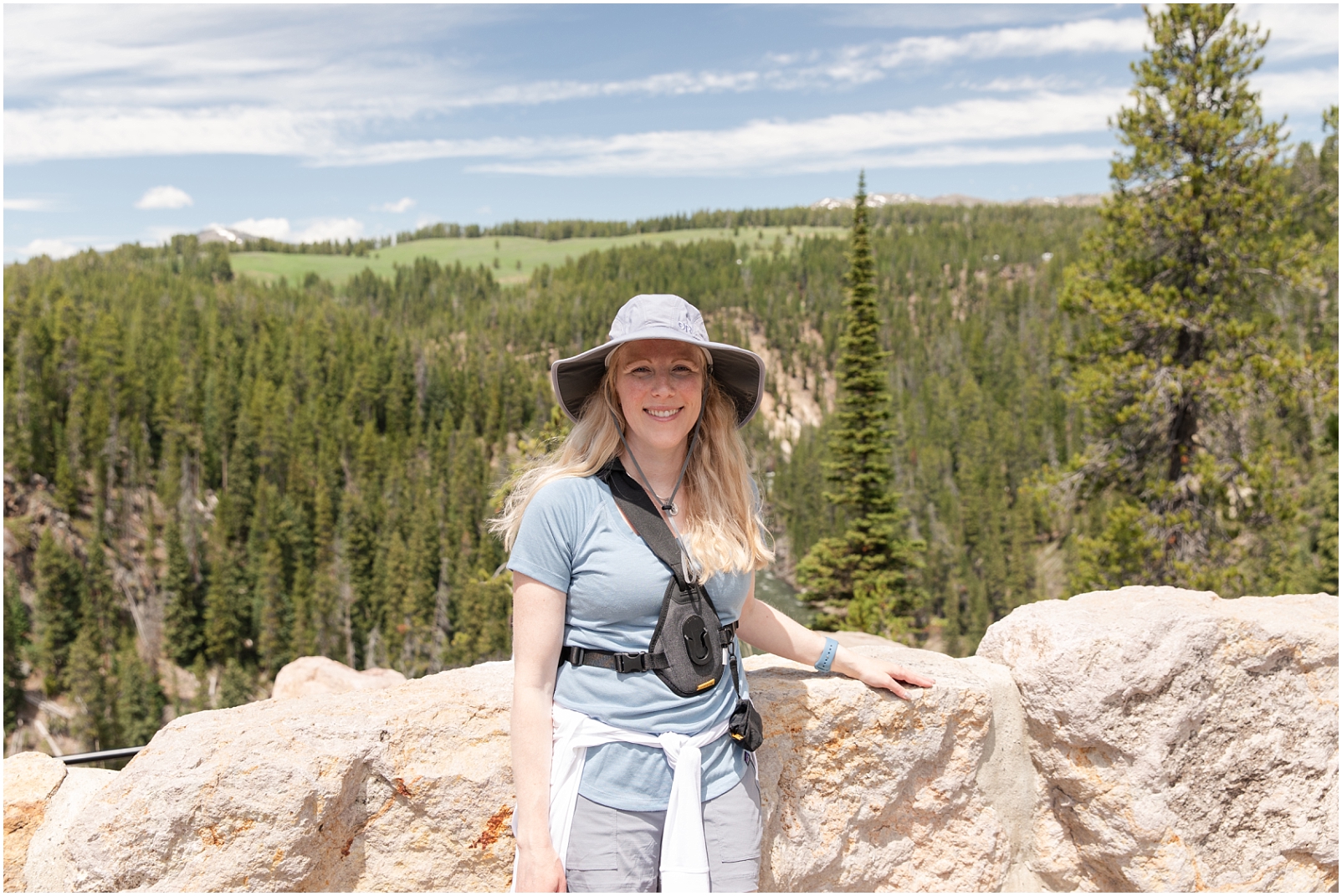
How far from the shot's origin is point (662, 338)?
10.8 feet

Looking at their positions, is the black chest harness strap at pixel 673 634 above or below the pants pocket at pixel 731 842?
above

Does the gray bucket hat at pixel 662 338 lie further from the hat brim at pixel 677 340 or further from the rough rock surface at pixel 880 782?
the rough rock surface at pixel 880 782

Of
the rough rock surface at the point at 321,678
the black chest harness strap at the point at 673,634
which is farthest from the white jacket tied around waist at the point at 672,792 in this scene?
the rough rock surface at the point at 321,678

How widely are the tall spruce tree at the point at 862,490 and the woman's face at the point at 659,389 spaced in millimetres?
23625

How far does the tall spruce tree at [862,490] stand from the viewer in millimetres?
26688

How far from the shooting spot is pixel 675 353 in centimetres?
338

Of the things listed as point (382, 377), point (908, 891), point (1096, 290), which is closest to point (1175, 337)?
point (1096, 290)

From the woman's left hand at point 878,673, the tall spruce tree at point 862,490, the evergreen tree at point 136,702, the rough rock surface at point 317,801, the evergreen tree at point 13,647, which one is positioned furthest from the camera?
the evergreen tree at point 136,702

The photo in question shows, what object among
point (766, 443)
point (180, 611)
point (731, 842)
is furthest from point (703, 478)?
point (766, 443)

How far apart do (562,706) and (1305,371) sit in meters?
15.9

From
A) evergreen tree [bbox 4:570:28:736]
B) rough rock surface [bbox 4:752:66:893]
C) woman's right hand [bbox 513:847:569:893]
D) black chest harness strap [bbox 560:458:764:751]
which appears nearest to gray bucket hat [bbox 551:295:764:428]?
black chest harness strap [bbox 560:458:764:751]

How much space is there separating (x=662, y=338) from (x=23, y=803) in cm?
325

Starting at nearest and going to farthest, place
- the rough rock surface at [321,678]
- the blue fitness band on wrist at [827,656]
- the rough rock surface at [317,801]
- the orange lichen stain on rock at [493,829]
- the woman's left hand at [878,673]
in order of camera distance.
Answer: the rough rock surface at [317,801] < the orange lichen stain on rock at [493,829] < the blue fitness band on wrist at [827,656] < the woman's left hand at [878,673] < the rough rock surface at [321,678]

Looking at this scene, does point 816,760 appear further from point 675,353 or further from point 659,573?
point 675,353
